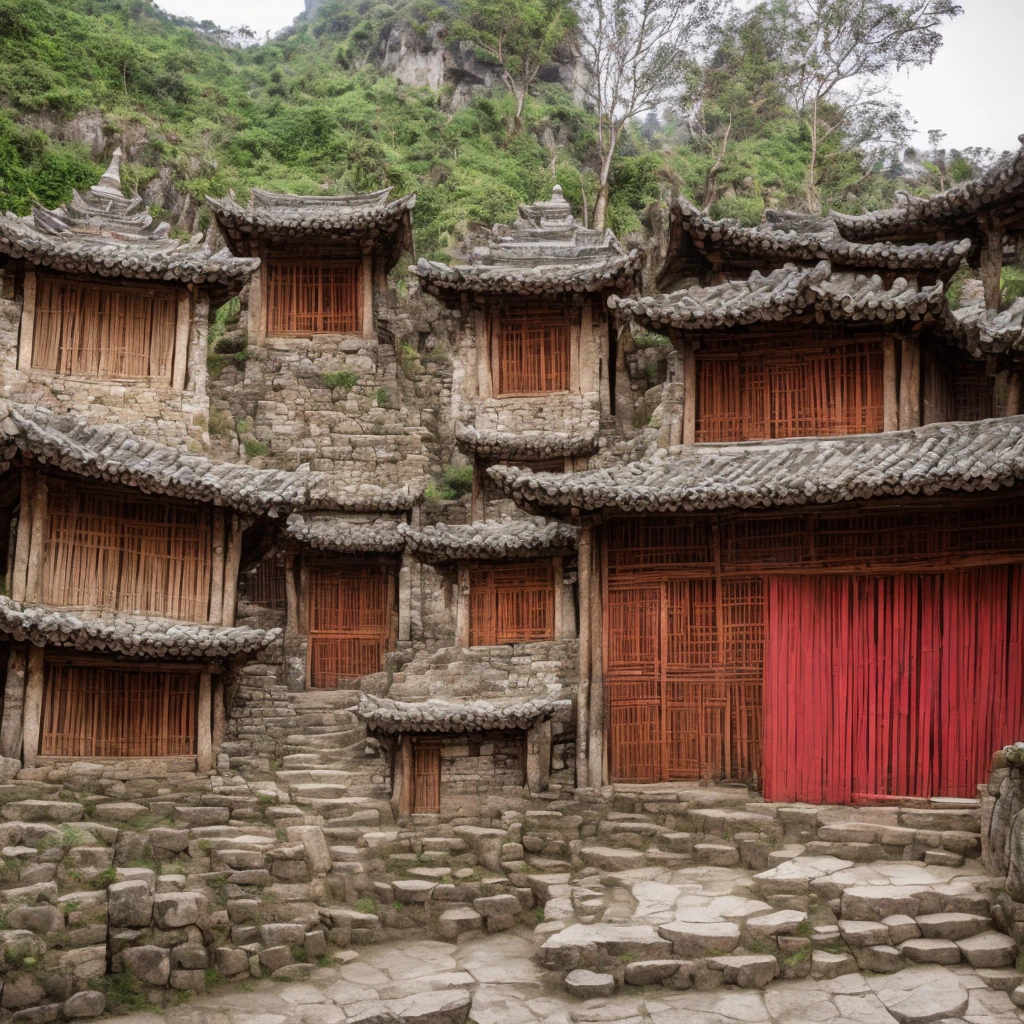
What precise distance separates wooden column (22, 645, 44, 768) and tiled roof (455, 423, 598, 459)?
9.67 meters

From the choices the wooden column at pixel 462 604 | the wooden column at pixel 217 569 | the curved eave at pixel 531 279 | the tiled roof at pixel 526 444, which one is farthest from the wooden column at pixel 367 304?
the wooden column at pixel 217 569

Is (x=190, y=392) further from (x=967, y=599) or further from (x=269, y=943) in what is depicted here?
(x=967, y=599)

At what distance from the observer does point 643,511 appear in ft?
51.9

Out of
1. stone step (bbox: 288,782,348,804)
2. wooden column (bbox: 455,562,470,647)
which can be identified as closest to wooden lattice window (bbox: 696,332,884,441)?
wooden column (bbox: 455,562,470,647)

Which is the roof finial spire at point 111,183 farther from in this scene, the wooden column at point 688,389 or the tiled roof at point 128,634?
the wooden column at point 688,389

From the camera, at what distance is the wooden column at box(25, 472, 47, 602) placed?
16.8 meters

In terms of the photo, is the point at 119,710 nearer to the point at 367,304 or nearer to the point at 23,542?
the point at 23,542

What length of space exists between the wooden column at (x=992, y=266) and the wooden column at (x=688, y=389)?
5709 mm

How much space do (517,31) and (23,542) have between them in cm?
3214

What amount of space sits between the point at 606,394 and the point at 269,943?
47.0ft

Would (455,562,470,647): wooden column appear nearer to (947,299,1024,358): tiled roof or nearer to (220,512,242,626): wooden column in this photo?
(220,512,242,626): wooden column

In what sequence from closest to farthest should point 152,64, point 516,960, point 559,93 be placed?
1. point 516,960
2. point 152,64
3. point 559,93

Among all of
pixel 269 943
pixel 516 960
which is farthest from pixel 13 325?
pixel 516 960

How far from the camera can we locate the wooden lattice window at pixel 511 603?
2030 centimetres
